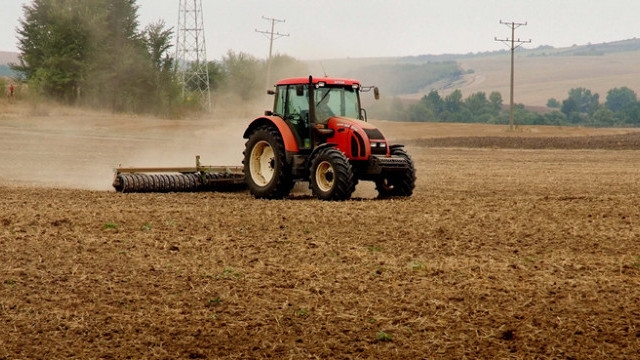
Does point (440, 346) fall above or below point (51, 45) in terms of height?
below

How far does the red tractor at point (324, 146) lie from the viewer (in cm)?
1819

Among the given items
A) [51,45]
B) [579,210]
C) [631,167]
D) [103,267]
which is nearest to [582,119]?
[51,45]

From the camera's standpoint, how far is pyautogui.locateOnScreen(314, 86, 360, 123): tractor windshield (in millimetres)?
18812

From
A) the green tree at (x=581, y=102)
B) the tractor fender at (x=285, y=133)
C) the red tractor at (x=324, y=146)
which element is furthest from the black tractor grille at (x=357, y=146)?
the green tree at (x=581, y=102)

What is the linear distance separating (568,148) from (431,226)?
34069 mm

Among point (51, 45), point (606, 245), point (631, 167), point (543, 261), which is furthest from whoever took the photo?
point (51, 45)

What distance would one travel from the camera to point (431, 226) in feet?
48.5

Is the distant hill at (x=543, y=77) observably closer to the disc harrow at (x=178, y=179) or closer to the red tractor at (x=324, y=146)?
the disc harrow at (x=178, y=179)

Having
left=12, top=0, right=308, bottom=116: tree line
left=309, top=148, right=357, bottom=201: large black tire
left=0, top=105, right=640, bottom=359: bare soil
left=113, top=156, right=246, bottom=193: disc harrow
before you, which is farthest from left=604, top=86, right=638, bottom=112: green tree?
left=309, top=148, right=357, bottom=201: large black tire

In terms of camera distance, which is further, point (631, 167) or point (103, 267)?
point (631, 167)

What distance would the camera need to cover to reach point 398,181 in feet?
63.2

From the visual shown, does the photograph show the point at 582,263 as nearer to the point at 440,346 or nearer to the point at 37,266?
the point at 440,346

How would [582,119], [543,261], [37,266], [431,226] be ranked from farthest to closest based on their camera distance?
1. [582,119]
2. [431,226]
3. [543,261]
4. [37,266]

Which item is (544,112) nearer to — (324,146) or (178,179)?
(178,179)
